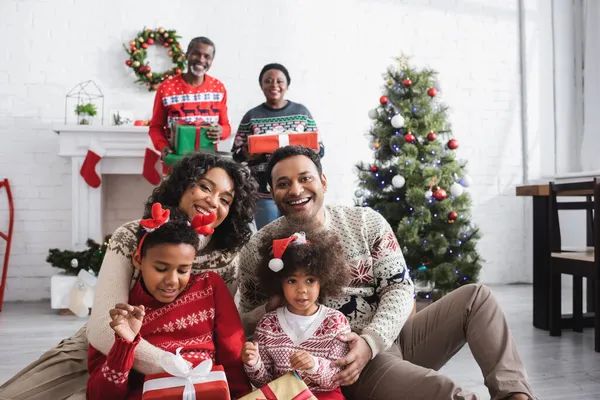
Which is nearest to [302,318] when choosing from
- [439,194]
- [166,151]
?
[166,151]

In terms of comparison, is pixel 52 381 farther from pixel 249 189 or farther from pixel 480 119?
pixel 480 119

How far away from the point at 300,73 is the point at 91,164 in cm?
191

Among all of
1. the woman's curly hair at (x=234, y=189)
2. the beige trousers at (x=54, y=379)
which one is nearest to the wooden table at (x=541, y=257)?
the woman's curly hair at (x=234, y=189)

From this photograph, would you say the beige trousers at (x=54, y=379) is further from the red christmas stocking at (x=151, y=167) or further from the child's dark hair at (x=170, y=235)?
the red christmas stocking at (x=151, y=167)

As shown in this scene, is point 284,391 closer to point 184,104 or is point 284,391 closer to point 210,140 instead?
point 210,140

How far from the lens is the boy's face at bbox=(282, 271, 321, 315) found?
154cm

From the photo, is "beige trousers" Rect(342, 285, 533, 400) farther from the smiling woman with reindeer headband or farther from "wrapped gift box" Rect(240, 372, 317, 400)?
the smiling woman with reindeer headband

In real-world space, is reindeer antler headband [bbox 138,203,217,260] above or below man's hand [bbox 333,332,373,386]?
above

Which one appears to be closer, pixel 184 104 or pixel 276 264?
pixel 276 264

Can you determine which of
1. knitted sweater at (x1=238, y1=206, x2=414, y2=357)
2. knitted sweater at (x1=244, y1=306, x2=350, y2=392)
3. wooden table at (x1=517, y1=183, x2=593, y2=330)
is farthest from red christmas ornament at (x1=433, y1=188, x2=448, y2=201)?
knitted sweater at (x1=244, y1=306, x2=350, y2=392)

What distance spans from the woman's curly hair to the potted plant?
276 centimetres

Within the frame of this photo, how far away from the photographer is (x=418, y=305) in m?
3.69

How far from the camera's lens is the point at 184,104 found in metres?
3.45

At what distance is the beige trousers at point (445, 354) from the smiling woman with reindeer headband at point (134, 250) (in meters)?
0.53
